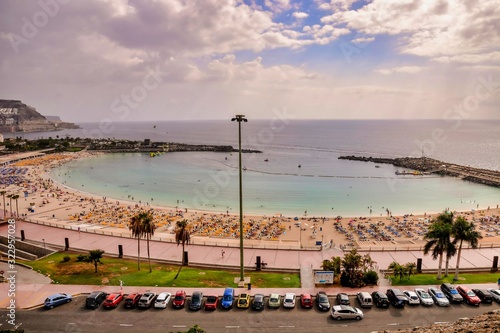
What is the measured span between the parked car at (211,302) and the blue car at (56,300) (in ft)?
32.2

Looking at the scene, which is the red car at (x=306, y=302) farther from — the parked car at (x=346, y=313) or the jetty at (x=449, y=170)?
the jetty at (x=449, y=170)

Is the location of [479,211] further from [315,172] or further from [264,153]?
[264,153]

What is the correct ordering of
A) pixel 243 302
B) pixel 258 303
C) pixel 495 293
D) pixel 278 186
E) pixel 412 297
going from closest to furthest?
pixel 258 303 < pixel 243 302 < pixel 412 297 < pixel 495 293 < pixel 278 186

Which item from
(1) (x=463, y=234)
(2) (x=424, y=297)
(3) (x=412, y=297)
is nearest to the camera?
(3) (x=412, y=297)

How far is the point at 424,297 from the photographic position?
920 inches

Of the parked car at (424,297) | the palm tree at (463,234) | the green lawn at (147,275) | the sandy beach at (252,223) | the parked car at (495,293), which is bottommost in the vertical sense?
the sandy beach at (252,223)

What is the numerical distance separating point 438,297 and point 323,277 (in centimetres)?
804

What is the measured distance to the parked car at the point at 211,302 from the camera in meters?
22.4

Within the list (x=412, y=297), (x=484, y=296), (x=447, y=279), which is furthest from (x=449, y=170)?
(x=412, y=297)

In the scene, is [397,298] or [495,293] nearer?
[397,298]

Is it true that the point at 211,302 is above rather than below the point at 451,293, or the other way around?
below

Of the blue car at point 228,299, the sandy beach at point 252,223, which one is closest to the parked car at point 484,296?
the blue car at point 228,299

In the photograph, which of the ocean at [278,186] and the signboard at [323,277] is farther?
the ocean at [278,186]

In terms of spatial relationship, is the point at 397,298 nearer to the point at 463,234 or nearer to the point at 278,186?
the point at 463,234
